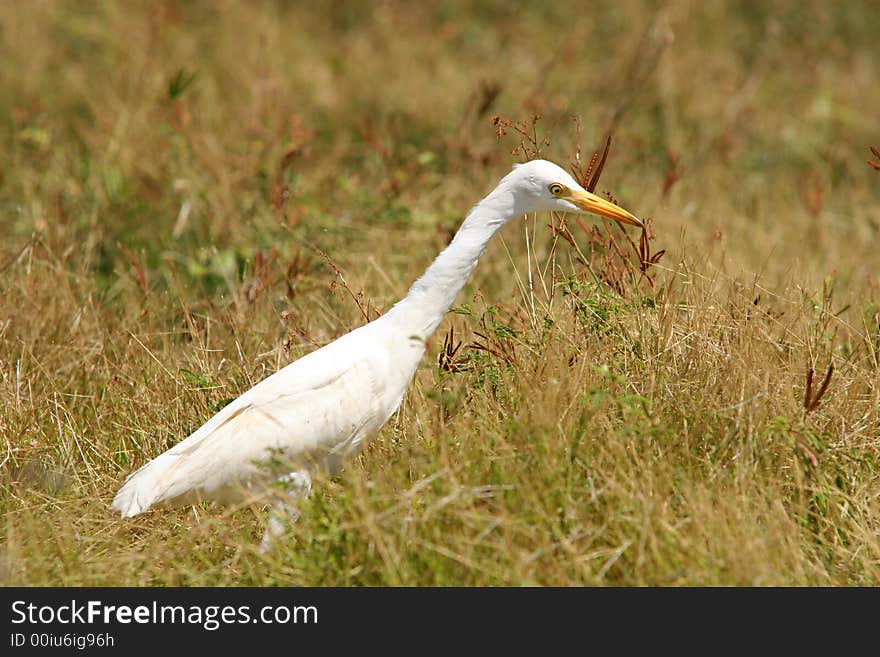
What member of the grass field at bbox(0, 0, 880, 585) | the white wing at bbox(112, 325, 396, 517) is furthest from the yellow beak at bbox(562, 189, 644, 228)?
the white wing at bbox(112, 325, 396, 517)

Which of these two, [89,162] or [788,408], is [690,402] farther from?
[89,162]

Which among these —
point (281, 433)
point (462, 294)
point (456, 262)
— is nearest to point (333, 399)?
point (281, 433)

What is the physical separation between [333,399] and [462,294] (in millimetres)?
1979

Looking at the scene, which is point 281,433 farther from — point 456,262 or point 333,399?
point 456,262

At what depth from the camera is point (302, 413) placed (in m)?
3.61

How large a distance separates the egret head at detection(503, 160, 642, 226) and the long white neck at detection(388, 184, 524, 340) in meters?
0.04

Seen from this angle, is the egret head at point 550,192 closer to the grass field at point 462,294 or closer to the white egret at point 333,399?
the white egret at point 333,399

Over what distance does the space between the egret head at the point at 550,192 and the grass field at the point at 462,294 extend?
0.40 metres

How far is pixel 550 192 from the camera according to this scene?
3668mm

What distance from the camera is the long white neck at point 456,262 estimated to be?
3684 mm

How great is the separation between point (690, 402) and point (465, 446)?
0.78 m

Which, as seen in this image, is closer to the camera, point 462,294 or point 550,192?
point 550,192

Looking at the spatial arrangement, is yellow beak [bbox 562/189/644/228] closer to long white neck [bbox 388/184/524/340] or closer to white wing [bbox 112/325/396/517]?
long white neck [bbox 388/184/524/340]
